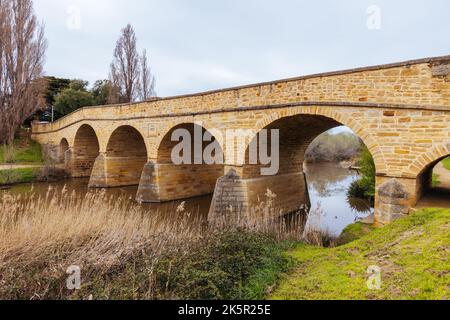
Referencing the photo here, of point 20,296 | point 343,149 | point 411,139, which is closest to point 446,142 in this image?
point 411,139

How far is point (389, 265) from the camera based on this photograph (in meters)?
3.82

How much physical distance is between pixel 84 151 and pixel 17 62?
802 cm

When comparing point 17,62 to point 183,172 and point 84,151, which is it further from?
point 183,172

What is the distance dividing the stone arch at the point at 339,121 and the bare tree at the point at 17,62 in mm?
20637

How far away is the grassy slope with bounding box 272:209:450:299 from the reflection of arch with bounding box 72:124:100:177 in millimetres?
19480

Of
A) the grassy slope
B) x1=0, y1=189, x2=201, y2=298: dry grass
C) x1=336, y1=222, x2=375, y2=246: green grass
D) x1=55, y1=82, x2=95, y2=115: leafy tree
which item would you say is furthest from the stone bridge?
x1=55, y1=82, x2=95, y2=115: leafy tree

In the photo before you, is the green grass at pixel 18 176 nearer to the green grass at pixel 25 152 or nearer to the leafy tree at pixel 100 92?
the green grass at pixel 25 152

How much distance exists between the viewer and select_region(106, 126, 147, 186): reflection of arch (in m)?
16.9

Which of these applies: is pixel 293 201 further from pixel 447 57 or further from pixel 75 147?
pixel 75 147

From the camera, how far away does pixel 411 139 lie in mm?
6418

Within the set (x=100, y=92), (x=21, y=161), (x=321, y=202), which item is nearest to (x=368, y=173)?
(x=321, y=202)

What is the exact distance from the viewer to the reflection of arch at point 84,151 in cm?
2089

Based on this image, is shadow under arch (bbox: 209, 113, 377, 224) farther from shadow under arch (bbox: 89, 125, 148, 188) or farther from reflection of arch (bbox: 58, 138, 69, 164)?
reflection of arch (bbox: 58, 138, 69, 164)
